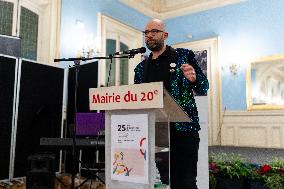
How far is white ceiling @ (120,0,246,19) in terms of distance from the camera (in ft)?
28.7

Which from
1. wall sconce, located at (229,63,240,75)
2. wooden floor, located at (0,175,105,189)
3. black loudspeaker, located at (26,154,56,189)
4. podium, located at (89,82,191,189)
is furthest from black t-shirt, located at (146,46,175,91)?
wall sconce, located at (229,63,240,75)

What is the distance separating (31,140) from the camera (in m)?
4.38

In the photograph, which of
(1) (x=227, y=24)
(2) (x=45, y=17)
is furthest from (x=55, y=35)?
(1) (x=227, y=24)

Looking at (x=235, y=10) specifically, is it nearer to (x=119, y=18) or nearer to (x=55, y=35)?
(x=119, y=18)

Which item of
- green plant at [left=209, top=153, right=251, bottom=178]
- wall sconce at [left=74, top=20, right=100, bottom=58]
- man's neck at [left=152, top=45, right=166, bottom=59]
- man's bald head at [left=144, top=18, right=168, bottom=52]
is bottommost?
green plant at [left=209, top=153, right=251, bottom=178]

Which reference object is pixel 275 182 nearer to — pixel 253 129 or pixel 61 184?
pixel 61 184

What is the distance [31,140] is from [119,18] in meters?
4.61

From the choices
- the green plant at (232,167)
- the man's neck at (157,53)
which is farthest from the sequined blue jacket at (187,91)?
the green plant at (232,167)

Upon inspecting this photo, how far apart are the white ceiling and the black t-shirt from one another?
6.61 metres

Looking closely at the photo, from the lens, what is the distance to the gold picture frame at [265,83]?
7895 mm

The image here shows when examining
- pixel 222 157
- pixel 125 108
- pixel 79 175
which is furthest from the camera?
pixel 79 175

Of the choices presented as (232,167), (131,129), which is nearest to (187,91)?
(131,129)

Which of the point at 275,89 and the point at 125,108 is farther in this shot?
the point at 275,89

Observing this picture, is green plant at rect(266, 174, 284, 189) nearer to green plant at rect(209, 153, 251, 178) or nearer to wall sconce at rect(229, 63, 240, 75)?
green plant at rect(209, 153, 251, 178)
